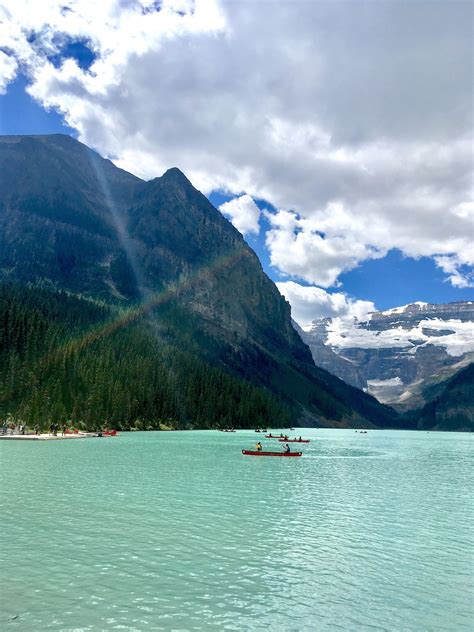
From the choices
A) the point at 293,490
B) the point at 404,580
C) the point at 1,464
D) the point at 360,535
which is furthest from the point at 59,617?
the point at 1,464

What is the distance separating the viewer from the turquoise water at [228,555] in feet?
72.6

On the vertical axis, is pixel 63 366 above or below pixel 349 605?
above

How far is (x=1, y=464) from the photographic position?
70625 mm

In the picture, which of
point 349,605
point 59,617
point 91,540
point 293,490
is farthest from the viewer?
point 293,490

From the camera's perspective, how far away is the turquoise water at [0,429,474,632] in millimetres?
22125

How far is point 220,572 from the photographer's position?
89.4 ft

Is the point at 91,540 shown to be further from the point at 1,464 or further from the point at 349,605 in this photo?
the point at 1,464

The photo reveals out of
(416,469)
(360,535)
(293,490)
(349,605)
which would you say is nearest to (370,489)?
(293,490)

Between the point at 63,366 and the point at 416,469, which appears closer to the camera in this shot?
the point at 416,469

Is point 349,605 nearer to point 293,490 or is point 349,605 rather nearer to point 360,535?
point 360,535

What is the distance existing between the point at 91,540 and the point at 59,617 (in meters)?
12.0

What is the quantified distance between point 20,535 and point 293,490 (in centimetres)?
3351

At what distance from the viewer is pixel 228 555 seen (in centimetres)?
3047

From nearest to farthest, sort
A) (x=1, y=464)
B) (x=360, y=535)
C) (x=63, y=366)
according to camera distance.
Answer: (x=360, y=535) → (x=1, y=464) → (x=63, y=366)
